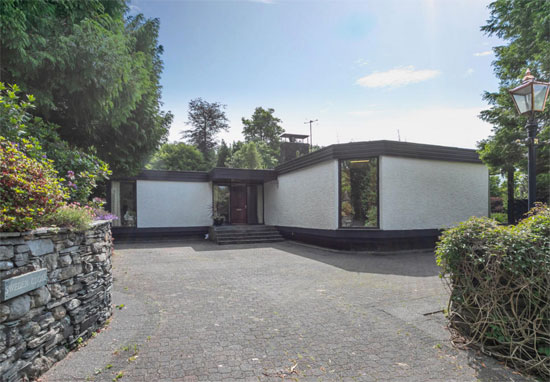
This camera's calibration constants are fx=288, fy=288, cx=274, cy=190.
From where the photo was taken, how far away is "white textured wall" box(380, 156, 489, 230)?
877 cm

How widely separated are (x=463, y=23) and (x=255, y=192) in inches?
427

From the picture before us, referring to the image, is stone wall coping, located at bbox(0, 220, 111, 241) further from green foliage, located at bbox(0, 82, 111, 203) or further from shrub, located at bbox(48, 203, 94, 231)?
green foliage, located at bbox(0, 82, 111, 203)

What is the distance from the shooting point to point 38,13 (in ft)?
16.3

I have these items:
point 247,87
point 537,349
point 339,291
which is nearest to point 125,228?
point 247,87

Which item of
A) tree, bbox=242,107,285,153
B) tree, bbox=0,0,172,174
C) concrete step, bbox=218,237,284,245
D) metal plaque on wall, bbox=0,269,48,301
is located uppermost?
tree, bbox=242,107,285,153

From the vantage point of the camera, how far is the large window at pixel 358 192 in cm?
889

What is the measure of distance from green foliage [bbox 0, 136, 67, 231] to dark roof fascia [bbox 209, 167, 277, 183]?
396 inches

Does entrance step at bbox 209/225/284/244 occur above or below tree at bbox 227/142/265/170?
below

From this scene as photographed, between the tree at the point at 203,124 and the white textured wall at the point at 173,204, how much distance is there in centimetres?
2015

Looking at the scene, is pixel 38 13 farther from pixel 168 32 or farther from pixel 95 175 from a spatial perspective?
pixel 168 32

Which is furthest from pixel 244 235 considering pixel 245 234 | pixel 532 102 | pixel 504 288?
pixel 504 288

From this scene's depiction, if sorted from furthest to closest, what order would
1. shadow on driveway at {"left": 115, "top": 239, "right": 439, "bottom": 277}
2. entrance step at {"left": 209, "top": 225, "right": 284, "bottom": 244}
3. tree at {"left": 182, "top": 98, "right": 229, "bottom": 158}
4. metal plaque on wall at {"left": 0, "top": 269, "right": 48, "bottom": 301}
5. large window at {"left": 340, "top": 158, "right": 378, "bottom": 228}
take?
tree at {"left": 182, "top": 98, "right": 229, "bottom": 158}
entrance step at {"left": 209, "top": 225, "right": 284, "bottom": 244}
large window at {"left": 340, "top": 158, "right": 378, "bottom": 228}
shadow on driveway at {"left": 115, "top": 239, "right": 439, "bottom": 277}
metal plaque on wall at {"left": 0, "top": 269, "right": 48, "bottom": 301}

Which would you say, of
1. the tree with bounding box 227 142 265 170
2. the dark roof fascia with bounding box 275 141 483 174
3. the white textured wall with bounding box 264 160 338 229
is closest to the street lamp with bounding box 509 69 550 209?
the dark roof fascia with bounding box 275 141 483 174

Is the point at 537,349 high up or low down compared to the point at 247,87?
down
